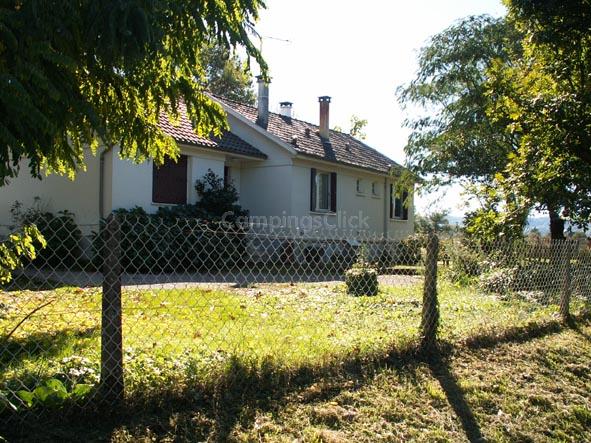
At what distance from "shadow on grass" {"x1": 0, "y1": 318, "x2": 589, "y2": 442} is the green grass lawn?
0.13 feet

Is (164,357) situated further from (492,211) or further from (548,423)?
(492,211)

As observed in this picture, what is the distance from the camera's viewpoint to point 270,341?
5211 mm

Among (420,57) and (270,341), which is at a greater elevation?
(420,57)

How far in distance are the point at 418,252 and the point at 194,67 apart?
4.18 m

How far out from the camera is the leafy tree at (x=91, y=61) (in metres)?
2.70

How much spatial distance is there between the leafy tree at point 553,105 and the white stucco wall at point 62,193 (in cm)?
963

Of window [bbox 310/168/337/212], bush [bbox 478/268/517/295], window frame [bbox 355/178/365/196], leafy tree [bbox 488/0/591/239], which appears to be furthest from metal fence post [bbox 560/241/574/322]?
window frame [bbox 355/178/365/196]

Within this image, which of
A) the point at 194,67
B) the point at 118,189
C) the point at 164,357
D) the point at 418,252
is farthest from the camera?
the point at 118,189

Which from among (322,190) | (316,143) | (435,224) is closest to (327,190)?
(322,190)

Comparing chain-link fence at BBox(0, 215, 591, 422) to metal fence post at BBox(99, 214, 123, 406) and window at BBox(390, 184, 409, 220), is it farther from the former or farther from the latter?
window at BBox(390, 184, 409, 220)

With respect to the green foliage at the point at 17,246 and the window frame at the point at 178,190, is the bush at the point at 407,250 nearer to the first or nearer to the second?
the green foliage at the point at 17,246

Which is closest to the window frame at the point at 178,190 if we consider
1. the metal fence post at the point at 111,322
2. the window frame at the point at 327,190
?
the window frame at the point at 327,190

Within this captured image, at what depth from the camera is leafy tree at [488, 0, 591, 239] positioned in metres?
6.39

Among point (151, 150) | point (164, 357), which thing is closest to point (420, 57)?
point (151, 150)
